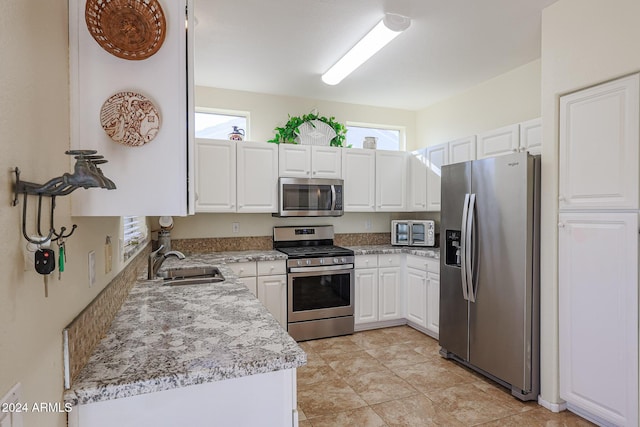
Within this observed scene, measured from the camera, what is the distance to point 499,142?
10.2ft

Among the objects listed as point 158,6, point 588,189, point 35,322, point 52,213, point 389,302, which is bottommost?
point 389,302

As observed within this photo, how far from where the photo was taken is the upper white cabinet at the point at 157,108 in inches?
41.4

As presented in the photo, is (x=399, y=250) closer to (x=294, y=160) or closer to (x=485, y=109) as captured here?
(x=294, y=160)

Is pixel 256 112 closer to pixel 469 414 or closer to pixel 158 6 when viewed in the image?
pixel 158 6

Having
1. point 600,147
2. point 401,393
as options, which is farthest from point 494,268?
point 401,393

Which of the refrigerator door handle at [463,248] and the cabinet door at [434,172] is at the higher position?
the cabinet door at [434,172]

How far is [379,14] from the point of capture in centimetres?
248

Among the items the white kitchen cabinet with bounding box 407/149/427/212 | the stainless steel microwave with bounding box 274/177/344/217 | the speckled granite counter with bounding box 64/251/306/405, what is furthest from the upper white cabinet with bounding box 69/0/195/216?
the white kitchen cabinet with bounding box 407/149/427/212

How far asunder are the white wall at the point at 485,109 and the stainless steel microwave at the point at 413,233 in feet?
3.79

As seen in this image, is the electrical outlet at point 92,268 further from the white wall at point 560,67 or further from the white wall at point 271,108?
the white wall at point 271,108

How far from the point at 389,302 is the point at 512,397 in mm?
1647

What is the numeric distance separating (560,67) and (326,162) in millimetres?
2302

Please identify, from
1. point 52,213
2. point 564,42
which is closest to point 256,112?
point 564,42

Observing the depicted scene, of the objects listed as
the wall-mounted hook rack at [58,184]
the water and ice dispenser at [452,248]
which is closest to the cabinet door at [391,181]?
the water and ice dispenser at [452,248]
